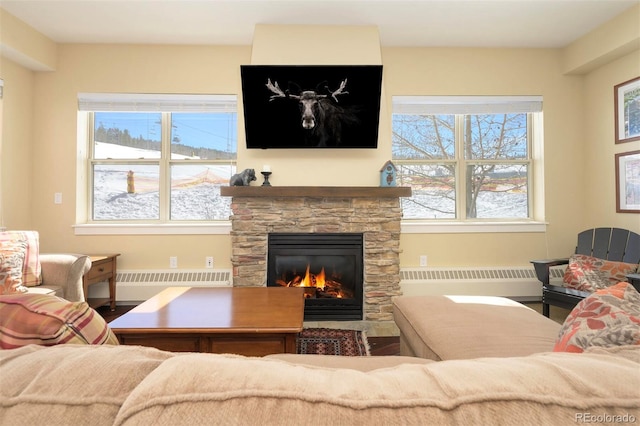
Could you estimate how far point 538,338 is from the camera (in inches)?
51.9

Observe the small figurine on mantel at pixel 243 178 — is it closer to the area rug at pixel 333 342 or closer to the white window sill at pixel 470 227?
the area rug at pixel 333 342

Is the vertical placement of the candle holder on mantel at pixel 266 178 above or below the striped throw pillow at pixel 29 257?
above

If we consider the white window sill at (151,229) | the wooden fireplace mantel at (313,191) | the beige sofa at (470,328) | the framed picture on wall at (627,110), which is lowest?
the beige sofa at (470,328)

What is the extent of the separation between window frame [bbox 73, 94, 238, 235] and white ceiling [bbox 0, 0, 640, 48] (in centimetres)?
58

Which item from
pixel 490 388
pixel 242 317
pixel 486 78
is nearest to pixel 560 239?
pixel 486 78

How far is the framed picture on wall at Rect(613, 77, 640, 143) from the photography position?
308cm

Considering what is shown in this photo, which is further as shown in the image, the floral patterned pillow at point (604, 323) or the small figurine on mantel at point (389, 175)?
the small figurine on mantel at point (389, 175)

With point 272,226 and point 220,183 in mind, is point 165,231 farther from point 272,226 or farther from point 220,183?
point 272,226

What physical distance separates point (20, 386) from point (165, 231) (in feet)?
11.2

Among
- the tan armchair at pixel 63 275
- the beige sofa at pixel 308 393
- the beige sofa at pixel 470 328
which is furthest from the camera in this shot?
the tan armchair at pixel 63 275

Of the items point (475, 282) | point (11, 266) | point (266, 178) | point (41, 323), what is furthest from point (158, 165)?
point (475, 282)

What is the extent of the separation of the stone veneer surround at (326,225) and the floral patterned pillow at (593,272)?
152 cm

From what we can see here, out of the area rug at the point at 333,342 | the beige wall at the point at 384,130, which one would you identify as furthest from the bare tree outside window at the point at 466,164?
the area rug at the point at 333,342

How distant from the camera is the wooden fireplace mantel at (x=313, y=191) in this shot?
3.09m
